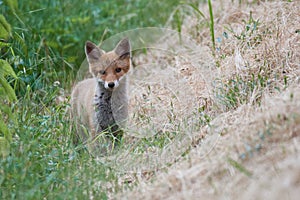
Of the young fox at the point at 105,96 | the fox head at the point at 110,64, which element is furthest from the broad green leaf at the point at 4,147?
the fox head at the point at 110,64

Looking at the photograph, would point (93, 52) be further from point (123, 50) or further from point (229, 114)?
point (229, 114)

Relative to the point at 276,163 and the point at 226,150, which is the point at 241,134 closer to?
the point at 226,150

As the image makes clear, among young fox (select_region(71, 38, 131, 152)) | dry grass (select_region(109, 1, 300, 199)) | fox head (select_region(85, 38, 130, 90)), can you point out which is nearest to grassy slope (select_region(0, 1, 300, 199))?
dry grass (select_region(109, 1, 300, 199))

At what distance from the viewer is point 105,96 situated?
632 centimetres

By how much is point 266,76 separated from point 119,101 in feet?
5.48

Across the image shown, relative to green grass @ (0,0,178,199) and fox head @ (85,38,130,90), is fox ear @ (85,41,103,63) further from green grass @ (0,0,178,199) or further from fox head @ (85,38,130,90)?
green grass @ (0,0,178,199)

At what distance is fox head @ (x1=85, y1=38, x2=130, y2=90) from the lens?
241 inches

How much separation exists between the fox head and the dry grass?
20.2 inches

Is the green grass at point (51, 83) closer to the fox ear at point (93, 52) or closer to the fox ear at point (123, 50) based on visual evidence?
the fox ear at point (93, 52)

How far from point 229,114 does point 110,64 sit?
1.70 m

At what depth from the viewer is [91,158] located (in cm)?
516

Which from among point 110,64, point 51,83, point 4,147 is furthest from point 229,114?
point 51,83

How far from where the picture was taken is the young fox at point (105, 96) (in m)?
6.18

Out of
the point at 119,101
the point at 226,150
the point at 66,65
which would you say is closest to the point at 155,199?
the point at 226,150
